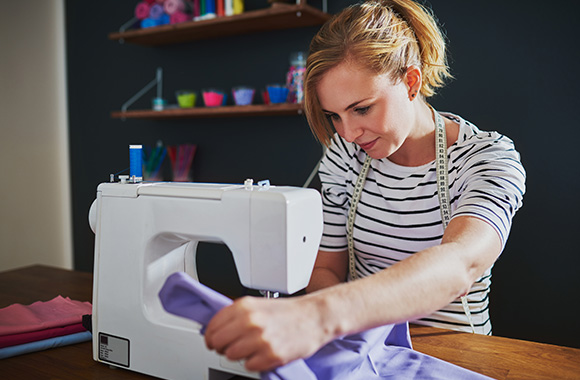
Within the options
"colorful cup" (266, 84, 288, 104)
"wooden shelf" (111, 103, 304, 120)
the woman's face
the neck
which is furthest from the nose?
"colorful cup" (266, 84, 288, 104)

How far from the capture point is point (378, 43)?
3.79 feet

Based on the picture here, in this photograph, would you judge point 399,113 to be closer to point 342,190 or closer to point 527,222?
point 342,190

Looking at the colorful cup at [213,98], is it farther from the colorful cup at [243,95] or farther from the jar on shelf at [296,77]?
the jar on shelf at [296,77]

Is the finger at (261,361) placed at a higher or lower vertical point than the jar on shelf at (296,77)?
lower

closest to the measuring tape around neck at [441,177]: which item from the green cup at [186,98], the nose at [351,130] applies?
the nose at [351,130]

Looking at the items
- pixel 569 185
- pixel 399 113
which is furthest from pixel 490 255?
pixel 569 185

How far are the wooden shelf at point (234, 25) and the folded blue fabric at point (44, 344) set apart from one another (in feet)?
5.48

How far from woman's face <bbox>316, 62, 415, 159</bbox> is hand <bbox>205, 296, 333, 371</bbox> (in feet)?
2.09

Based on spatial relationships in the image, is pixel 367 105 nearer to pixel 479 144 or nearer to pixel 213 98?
pixel 479 144

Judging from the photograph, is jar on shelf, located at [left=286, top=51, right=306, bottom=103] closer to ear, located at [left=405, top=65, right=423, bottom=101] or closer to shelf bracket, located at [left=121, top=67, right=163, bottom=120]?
shelf bracket, located at [left=121, top=67, right=163, bottom=120]

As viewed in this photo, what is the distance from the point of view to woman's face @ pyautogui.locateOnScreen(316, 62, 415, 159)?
115 centimetres

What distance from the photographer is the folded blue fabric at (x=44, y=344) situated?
1018 millimetres

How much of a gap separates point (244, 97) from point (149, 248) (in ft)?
5.59

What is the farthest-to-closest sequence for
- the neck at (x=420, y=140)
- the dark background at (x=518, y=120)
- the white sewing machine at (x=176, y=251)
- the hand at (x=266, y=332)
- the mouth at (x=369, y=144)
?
the dark background at (x=518, y=120) → the neck at (x=420, y=140) → the mouth at (x=369, y=144) → the white sewing machine at (x=176, y=251) → the hand at (x=266, y=332)
